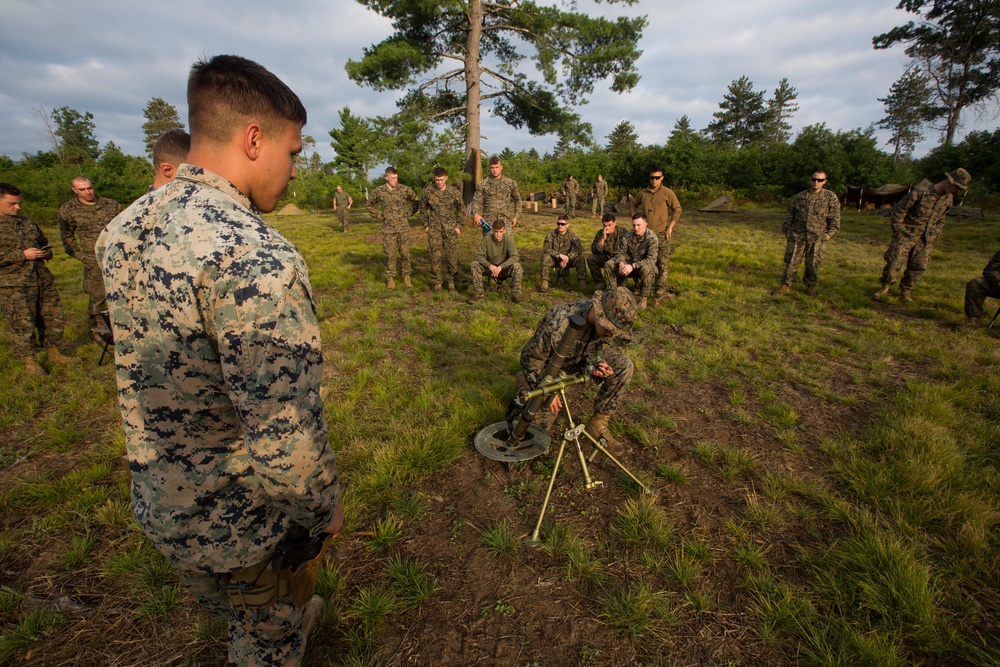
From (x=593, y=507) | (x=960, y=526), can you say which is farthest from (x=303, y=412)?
(x=960, y=526)

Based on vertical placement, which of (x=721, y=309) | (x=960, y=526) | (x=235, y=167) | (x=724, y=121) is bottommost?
(x=960, y=526)

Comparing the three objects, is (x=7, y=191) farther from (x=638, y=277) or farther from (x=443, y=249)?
(x=638, y=277)

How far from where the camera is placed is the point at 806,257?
25.9ft

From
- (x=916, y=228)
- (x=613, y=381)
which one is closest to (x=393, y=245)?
(x=613, y=381)

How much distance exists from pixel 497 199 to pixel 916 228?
7802 millimetres

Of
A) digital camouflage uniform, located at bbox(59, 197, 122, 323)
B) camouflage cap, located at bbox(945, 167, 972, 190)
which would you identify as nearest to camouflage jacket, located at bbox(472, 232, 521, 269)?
digital camouflage uniform, located at bbox(59, 197, 122, 323)

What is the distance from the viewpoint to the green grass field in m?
2.26

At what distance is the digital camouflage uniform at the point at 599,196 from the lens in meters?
20.1

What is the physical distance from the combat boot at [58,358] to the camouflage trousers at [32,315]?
15 centimetres

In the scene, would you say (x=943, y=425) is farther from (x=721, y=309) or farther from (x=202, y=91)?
(x=202, y=91)

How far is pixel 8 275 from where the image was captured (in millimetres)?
5215

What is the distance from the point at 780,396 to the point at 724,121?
62.6m

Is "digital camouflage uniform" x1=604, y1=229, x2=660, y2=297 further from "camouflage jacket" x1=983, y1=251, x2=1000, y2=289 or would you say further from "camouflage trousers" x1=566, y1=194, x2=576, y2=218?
"camouflage trousers" x1=566, y1=194, x2=576, y2=218

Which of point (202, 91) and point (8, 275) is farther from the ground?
point (202, 91)
